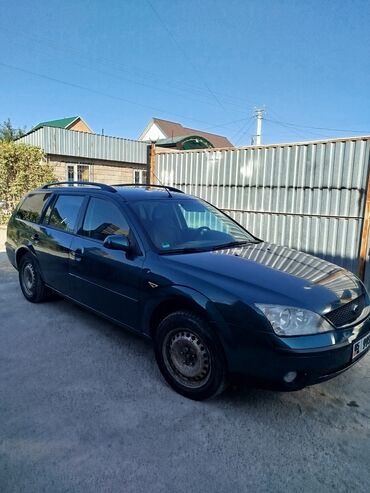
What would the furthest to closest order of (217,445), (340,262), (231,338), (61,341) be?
(340,262), (61,341), (231,338), (217,445)

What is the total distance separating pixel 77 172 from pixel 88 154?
1.04 metres

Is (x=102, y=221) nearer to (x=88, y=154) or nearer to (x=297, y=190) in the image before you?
(x=297, y=190)

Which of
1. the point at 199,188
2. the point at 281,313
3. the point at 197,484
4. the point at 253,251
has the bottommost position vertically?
the point at 197,484

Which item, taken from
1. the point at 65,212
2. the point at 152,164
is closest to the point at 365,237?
the point at 65,212

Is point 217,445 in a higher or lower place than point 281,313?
lower

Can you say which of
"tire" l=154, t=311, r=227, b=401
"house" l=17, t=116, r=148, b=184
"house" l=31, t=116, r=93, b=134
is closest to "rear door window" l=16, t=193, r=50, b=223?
"tire" l=154, t=311, r=227, b=401

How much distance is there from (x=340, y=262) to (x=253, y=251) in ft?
10.5

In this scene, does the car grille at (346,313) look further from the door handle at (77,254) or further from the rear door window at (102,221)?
the door handle at (77,254)

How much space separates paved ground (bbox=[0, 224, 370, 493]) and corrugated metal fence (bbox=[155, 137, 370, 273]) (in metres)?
3.13

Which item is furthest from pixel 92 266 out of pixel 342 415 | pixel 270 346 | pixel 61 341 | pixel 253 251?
pixel 342 415

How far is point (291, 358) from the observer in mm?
2355

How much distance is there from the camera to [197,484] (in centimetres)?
204

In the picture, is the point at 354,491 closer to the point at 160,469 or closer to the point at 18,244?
the point at 160,469

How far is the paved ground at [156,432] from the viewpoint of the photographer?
6.81 ft
